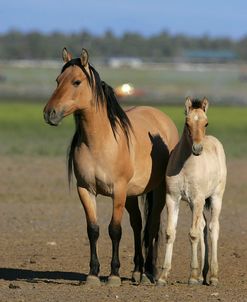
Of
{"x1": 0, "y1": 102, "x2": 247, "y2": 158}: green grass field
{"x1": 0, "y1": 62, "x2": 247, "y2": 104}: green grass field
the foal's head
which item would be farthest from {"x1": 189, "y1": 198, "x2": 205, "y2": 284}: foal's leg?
{"x1": 0, "y1": 62, "x2": 247, "y2": 104}: green grass field

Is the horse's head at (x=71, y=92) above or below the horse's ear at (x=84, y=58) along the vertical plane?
below

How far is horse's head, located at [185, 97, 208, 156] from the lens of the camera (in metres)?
11.2

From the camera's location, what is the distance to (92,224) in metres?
11.8

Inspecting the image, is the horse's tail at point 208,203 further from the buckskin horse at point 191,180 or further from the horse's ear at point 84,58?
the horse's ear at point 84,58

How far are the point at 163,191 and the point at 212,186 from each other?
3.41 feet

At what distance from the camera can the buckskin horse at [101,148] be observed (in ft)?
37.3

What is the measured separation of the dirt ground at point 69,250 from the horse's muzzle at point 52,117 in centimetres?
165

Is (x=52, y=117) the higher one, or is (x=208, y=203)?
(x=52, y=117)

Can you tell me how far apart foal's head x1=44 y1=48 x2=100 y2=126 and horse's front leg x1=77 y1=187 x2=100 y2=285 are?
91cm

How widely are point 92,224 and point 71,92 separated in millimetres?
1411

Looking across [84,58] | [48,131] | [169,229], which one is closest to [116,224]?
[169,229]

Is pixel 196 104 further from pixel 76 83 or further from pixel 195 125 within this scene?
pixel 76 83

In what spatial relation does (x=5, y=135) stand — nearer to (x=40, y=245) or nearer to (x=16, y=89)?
(x=40, y=245)

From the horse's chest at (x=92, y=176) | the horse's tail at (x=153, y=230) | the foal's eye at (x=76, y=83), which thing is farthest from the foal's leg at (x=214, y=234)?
the foal's eye at (x=76, y=83)
